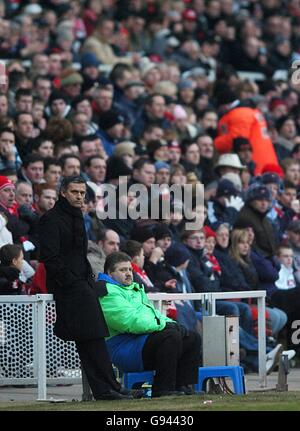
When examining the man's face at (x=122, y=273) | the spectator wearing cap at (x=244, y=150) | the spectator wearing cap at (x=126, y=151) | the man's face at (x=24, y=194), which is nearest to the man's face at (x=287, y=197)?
the spectator wearing cap at (x=244, y=150)

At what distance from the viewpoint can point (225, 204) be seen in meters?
19.4

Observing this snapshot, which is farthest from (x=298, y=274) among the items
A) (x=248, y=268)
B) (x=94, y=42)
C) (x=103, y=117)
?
(x=94, y=42)

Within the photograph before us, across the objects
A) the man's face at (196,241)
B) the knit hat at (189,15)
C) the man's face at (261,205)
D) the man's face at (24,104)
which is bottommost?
the man's face at (196,241)

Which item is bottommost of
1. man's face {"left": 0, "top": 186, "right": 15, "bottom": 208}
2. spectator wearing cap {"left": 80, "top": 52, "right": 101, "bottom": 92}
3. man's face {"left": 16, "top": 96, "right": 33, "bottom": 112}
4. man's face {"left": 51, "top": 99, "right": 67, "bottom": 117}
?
man's face {"left": 0, "top": 186, "right": 15, "bottom": 208}

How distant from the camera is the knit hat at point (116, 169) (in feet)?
60.8

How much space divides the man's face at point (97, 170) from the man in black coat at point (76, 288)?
194 inches

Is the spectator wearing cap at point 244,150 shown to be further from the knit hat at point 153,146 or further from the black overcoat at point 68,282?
the black overcoat at point 68,282

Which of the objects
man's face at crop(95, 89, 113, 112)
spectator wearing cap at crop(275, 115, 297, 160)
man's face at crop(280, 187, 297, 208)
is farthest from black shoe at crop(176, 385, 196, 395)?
spectator wearing cap at crop(275, 115, 297, 160)

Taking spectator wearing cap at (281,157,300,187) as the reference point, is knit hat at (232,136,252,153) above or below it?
above

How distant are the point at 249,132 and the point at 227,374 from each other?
955 centimetres

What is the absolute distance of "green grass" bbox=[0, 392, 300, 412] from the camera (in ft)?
39.6

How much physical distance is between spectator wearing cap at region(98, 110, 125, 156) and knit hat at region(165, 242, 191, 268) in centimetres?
396

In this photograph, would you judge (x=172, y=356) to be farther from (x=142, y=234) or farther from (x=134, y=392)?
(x=142, y=234)

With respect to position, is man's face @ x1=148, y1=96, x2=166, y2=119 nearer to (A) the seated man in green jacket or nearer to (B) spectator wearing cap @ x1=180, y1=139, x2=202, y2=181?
(B) spectator wearing cap @ x1=180, y1=139, x2=202, y2=181
